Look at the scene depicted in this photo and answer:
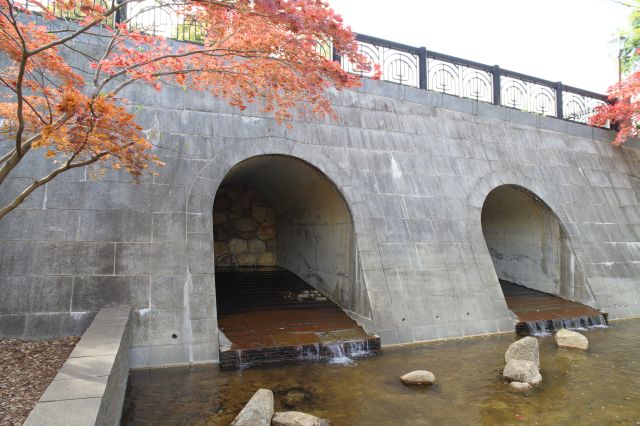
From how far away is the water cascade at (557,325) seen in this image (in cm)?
864

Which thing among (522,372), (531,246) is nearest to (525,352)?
(522,372)

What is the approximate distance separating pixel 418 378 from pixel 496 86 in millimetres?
9589

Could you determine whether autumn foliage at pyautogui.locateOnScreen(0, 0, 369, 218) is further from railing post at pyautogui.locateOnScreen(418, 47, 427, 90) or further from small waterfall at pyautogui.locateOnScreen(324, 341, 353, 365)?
railing post at pyautogui.locateOnScreen(418, 47, 427, 90)

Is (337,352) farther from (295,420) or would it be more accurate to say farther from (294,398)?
(295,420)

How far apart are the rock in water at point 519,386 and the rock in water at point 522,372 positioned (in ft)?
0.37

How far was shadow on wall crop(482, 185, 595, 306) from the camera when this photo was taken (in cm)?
1084

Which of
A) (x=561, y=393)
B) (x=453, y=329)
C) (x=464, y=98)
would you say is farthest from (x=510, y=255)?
(x=561, y=393)

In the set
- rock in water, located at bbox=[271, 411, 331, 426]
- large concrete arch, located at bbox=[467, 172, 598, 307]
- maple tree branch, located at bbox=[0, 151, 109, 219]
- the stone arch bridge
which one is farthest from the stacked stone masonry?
rock in water, located at bbox=[271, 411, 331, 426]

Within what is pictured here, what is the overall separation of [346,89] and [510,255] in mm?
7347

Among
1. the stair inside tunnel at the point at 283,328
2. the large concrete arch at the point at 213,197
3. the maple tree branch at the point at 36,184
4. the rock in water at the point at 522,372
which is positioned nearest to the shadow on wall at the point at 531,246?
the large concrete arch at the point at 213,197

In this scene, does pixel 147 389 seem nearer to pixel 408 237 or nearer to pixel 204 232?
pixel 204 232

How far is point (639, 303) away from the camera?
34.7 ft

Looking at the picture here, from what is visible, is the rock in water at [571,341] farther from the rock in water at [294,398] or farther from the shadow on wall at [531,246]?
the rock in water at [294,398]

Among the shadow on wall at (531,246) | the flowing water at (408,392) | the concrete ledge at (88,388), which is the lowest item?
the flowing water at (408,392)
